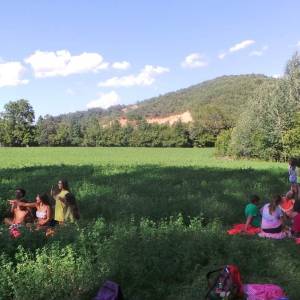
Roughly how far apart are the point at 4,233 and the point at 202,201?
7.99 m

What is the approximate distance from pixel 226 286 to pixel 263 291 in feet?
1.84

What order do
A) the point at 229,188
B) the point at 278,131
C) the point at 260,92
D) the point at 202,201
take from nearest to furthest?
1. the point at 202,201
2. the point at 229,188
3. the point at 278,131
4. the point at 260,92

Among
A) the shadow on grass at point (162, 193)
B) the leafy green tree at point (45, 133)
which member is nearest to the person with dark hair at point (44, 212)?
the shadow on grass at point (162, 193)

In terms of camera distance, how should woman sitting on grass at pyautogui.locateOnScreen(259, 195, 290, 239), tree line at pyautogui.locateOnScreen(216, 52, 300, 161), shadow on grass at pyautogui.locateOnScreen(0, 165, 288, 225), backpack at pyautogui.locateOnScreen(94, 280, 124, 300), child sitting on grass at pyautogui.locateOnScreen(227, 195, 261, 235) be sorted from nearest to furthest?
backpack at pyautogui.locateOnScreen(94, 280, 124, 300) → woman sitting on grass at pyautogui.locateOnScreen(259, 195, 290, 239) → child sitting on grass at pyautogui.locateOnScreen(227, 195, 261, 235) → shadow on grass at pyautogui.locateOnScreen(0, 165, 288, 225) → tree line at pyautogui.locateOnScreen(216, 52, 300, 161)

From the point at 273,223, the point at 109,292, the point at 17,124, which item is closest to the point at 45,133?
the point at 17,124

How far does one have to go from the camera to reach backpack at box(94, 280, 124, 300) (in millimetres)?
6676

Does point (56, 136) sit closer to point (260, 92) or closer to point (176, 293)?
point (260, 92)

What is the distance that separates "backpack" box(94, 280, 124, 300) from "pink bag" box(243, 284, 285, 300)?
70.4 inches

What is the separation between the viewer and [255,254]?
8500 mm

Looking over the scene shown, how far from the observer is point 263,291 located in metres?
6.85

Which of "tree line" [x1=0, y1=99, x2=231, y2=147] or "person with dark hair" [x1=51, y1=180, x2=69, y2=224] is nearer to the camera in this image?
"person with dark hair" [x1=51, y1=180, x2=69, y2=224]

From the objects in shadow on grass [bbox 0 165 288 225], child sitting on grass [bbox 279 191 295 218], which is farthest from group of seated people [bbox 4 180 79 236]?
child sitting on grass [bbox 279 191 295 218]

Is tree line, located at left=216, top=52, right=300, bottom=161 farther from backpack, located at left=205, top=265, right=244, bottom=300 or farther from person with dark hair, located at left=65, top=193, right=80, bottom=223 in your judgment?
backpack, located at left=205, top=265, right=244, bottom=300

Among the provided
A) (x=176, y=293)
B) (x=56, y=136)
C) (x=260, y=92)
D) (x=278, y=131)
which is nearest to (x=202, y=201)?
(x=176, y=293)
